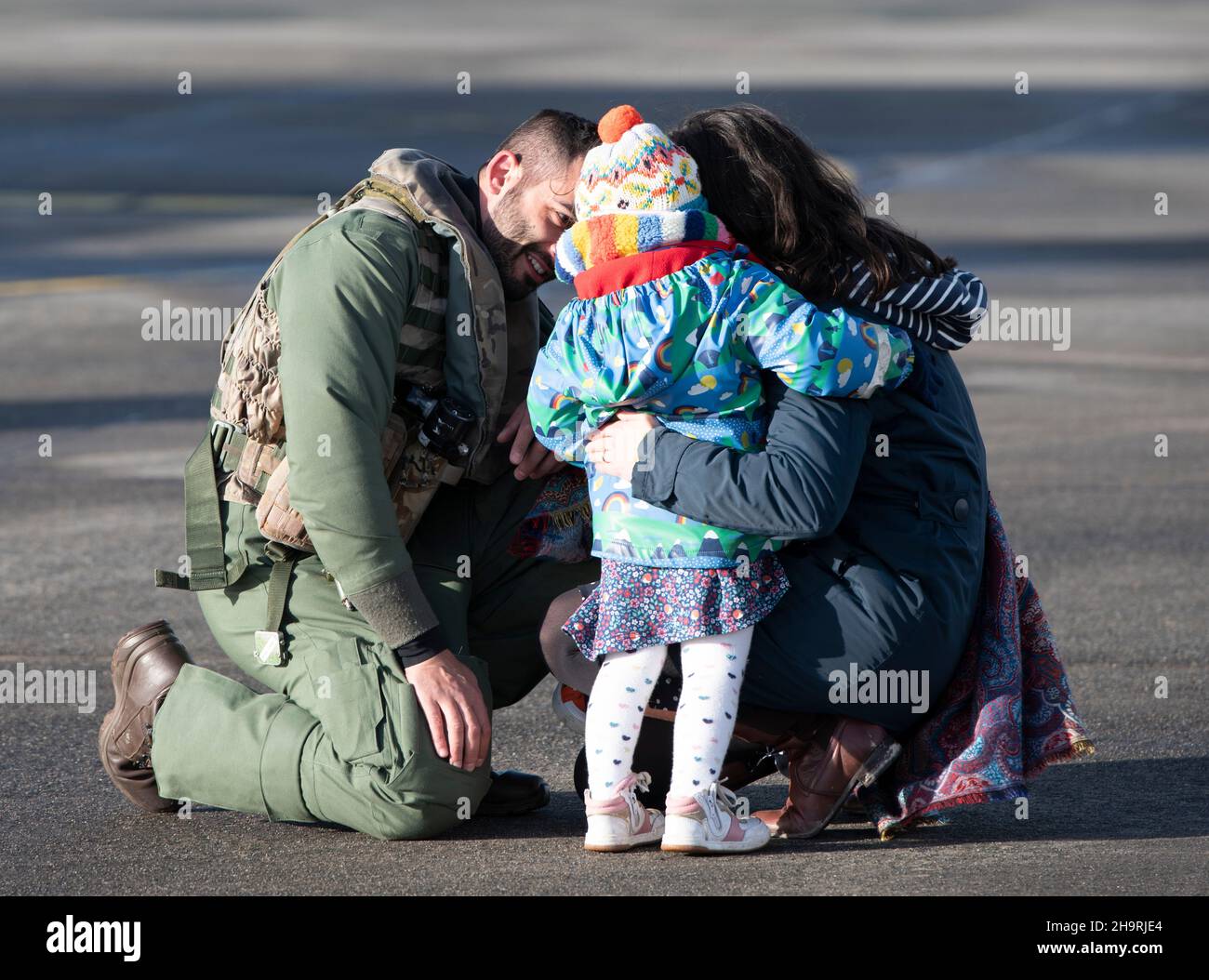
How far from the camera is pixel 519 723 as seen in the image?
189 inches

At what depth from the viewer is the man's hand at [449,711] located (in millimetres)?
3746

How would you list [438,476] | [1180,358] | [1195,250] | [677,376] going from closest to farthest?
[677,376] < [438,476] < [1180,358] < [1195,250]

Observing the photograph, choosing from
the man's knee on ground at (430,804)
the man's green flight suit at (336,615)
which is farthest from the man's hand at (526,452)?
the man's knee on ground at (430,804)

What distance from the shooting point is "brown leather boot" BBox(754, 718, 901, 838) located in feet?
12.0

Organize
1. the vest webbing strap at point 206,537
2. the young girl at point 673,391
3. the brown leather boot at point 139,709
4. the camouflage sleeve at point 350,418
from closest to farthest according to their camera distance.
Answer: the young girl at point 673,391
the camouflage sleeve at point 350,418
the brown leather boot at point 139,709
the vest webbing strap at point 206,537

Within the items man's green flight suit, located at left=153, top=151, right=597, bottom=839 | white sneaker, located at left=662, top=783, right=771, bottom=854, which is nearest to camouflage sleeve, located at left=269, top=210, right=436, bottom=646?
man's green flight suit, located at left=153, top=151, right=597, bottom=839

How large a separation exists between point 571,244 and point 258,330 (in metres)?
0.77

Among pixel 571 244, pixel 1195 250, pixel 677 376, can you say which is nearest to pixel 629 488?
pixel 677 376

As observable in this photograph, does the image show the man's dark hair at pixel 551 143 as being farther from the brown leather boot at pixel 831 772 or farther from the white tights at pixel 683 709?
the brown leather boot at pixel 831 772

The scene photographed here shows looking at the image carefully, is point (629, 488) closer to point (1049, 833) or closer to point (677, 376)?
point (677, 376)

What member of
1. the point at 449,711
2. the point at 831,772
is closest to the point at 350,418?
the point at 449,711

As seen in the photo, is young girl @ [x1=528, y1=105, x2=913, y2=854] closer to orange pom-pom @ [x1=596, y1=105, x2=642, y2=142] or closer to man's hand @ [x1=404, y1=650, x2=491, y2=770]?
orange pom-pom @ [x1=596, y1=105, x2=642, y2=142]

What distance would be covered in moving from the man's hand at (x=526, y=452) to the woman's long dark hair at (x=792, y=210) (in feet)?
2.27

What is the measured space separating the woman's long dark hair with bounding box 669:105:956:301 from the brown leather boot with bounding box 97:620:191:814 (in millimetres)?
1491
